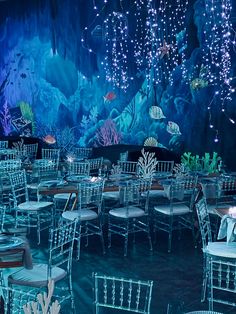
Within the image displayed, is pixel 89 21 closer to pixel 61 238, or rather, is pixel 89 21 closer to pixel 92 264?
pixel 92 264

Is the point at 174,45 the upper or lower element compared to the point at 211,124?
upper

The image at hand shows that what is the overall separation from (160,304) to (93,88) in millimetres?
6471

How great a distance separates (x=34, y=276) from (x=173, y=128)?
5.22 m

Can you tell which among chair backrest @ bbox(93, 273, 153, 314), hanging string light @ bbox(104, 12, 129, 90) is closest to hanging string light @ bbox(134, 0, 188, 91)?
hanging string light @ bbox(104, 12, 129, 90)

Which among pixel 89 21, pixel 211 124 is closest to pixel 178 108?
pixel 211 124

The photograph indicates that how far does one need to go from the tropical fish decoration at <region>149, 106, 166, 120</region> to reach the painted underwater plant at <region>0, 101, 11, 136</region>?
493cm

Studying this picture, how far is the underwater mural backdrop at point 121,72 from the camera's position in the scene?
7.67m

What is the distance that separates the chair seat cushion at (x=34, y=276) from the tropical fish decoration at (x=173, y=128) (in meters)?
4.96

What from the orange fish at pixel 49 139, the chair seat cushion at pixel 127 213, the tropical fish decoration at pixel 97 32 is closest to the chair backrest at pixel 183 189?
the chair seat cushion at pixel 127 213

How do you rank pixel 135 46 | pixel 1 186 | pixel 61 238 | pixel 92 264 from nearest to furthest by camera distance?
pixel 61 238 < pixel 92 264 < pixel 1 186 < pixel 135 46

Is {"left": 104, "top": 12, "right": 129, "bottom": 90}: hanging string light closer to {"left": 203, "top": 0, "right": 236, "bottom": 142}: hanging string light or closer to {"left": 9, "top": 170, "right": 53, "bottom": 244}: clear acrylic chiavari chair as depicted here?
{"left": 203, "top": 0, "right": 236, "bottom": 142}: hanging string light

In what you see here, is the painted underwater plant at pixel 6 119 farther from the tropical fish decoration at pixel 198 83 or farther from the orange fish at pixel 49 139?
the tropical fish decoration at pixel 198 83

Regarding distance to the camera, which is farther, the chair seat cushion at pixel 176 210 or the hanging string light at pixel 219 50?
the hanging string light at pixel 219 50

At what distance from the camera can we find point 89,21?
32.8 feet
